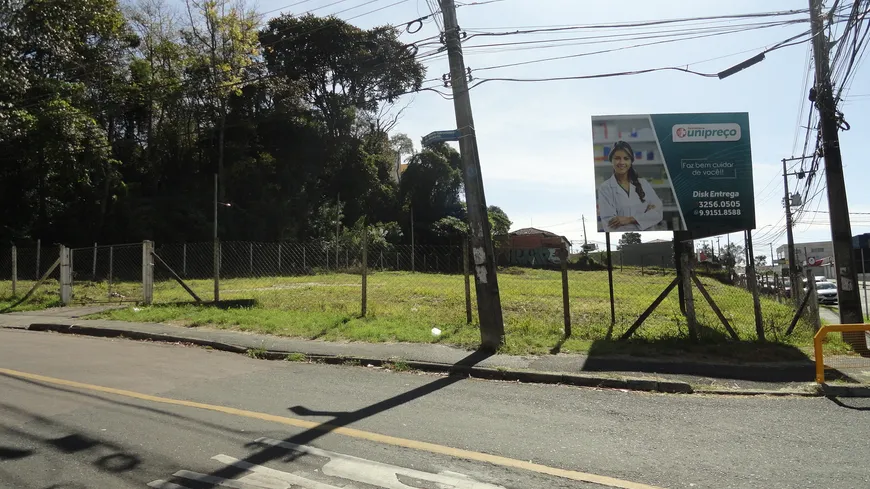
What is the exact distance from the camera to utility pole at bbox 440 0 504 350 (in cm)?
868

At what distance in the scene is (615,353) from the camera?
8.26 metres

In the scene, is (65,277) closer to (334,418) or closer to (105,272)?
(105,272)

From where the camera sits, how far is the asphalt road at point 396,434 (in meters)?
3.87

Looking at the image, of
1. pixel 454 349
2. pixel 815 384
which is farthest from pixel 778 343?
pixel 454 349

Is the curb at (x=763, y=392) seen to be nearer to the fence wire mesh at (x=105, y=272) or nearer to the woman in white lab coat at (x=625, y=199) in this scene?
the woman in white lab coat at (x=625, y=199)

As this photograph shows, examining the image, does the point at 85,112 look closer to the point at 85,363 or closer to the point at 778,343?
the point at 85,363

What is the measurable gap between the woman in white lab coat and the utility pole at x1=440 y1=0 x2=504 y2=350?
2.75 m

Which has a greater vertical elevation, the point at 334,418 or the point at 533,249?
the point at 533,249

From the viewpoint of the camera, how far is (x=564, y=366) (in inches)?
295

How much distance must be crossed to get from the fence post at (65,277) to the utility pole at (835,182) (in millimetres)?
17914

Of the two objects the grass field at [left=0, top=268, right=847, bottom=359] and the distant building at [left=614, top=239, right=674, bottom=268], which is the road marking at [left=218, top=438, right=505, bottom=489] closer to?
the grass field at [left=0, top=268, right=847, bottom=359]

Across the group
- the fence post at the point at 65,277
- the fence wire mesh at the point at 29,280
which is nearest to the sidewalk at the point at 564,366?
the fence post at the point at 65,277

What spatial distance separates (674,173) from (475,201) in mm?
4012

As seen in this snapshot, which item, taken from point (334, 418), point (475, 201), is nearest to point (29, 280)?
point (475, 201)
